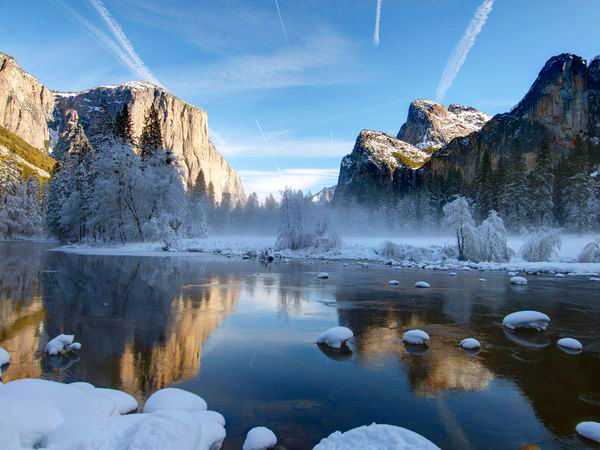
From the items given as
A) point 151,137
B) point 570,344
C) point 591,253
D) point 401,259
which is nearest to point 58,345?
point 570,344

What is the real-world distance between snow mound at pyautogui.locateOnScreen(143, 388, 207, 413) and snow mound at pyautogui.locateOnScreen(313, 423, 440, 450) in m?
2.20

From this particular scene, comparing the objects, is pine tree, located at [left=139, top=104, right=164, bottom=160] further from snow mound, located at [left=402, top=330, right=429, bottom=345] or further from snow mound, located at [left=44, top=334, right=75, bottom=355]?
snow mound, located at [left=402, top=330, right=429, bottom=345]

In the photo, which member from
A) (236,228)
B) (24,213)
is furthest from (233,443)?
(236,228)

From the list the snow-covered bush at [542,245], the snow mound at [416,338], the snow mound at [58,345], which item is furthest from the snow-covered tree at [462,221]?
the snow mound at [58,345]

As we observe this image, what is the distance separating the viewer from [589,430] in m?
5.78

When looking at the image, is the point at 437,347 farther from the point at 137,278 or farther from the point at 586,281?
the point at 586,281

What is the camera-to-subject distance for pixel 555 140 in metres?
120

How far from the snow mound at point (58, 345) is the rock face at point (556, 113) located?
366 ft

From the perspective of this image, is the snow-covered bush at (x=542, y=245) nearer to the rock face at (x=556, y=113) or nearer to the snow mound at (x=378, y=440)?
the snow mound at (x=378, y=440)

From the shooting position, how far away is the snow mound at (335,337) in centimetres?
1028

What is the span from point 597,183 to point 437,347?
7584 cm

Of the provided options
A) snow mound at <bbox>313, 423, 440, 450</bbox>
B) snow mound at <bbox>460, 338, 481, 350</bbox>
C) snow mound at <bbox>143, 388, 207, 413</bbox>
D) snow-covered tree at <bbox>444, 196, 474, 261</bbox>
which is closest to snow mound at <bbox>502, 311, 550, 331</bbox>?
snow mound at <bbox>460, 338, 481, 350</bbox>

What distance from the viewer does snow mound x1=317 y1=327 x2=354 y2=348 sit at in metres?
10.3

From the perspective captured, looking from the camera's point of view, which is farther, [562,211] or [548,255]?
[562,211]
